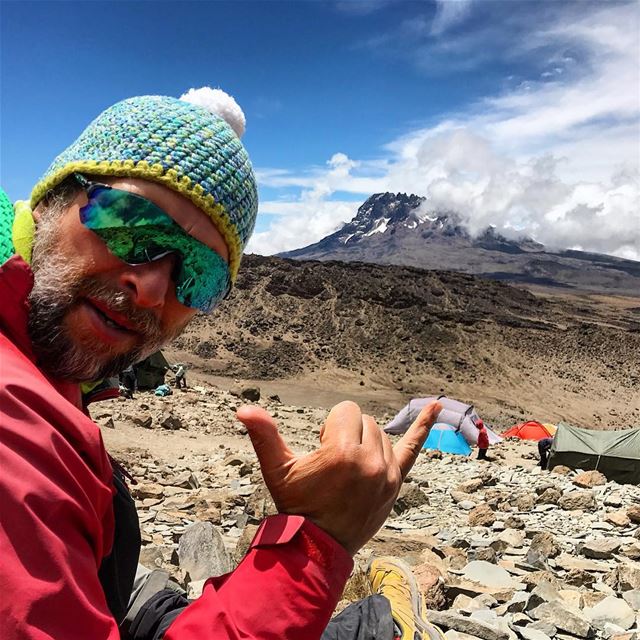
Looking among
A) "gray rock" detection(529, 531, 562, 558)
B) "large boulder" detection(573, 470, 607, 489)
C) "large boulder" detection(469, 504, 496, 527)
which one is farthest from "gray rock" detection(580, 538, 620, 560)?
"large boulder" detection(573, 470, 607, 489)

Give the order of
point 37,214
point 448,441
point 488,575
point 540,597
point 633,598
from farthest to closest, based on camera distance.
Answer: point 448,441
point 488,575
point 633,598
point 540,597
point 37,214

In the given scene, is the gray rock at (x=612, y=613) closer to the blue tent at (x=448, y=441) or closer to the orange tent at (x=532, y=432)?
the blue tent at (x=448, y=441)

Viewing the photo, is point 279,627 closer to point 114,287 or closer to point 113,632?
point 113,632

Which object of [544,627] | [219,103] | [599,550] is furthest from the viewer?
[599,550]

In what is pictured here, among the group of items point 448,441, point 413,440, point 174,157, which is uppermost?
point 174,157

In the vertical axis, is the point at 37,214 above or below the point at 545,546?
above

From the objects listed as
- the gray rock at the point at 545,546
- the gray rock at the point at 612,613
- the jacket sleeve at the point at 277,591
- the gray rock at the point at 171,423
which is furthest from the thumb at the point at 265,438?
the gray rock at the point at 171,423

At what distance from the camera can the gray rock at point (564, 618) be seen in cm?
329

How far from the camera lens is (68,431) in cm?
95

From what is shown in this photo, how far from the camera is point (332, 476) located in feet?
3.66

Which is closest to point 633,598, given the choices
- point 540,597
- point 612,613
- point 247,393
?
point 612,613

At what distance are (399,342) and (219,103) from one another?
3550 centimetres

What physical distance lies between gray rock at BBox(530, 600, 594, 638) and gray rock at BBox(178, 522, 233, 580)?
205 centimetres

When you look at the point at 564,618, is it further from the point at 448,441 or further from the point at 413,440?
the point at 448,441
